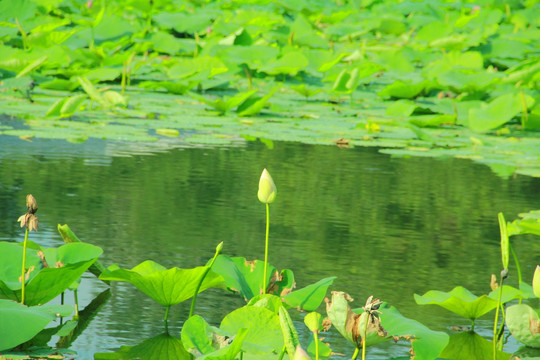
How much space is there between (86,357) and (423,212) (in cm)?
116

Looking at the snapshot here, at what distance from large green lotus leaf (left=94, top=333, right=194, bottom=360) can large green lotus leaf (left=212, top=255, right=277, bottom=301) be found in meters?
0.11

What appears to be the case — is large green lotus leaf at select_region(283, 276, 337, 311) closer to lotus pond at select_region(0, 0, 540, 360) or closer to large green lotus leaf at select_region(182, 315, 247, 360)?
lotus pond at select_region(0, 0, 540, 360)

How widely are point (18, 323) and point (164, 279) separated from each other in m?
0.21

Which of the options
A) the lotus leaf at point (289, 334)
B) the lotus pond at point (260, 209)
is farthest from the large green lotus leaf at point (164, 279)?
the lotus leaf at point (289, 334)

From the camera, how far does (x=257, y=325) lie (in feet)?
3.52

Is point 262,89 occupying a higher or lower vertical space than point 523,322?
higher

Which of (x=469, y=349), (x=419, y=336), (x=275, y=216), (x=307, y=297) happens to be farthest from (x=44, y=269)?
(x=275, y=216)

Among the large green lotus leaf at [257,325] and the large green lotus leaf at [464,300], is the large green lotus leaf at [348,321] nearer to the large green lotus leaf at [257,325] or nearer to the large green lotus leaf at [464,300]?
the large green lotus leaf at [257,325]

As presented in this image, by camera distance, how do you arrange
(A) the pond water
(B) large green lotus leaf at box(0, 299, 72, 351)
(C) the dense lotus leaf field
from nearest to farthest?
(B) large green lotus leaf at box(0, 299, 72, 351) → (A) the pond water → (C) the dense lotus leaf field

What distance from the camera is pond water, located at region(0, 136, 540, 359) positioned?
1.37 metres

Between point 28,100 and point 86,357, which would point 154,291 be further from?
point 28,100

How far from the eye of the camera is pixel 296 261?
5.18 feet

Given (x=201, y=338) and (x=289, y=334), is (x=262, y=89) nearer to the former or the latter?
(x=201, y=338)

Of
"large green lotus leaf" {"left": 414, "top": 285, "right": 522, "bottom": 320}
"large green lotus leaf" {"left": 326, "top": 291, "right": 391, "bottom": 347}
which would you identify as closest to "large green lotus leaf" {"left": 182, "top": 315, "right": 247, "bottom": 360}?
"large green lotus leaf" {"left": 326, "top": 291, "right": 391, "bottom": 347}
